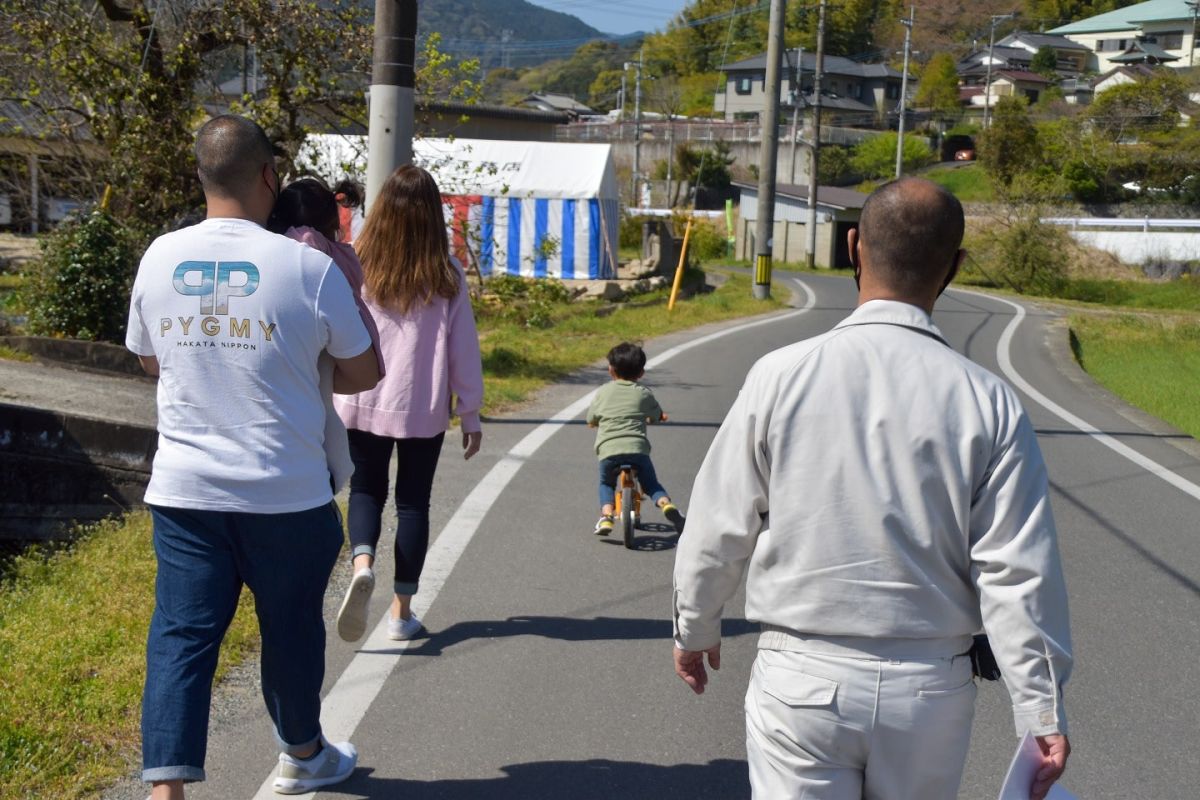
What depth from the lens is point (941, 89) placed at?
86438 mm

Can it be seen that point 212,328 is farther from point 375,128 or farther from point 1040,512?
point 375,128

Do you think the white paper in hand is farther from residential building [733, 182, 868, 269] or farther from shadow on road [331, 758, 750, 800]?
residential building [733, 182, 868, 269]

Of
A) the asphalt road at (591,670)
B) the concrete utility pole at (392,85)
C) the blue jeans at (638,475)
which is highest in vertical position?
the concrete utility pole at (392,85)

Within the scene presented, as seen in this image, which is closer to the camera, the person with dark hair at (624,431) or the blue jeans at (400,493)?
the blue jeans at (400,493)

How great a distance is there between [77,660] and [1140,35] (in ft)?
336

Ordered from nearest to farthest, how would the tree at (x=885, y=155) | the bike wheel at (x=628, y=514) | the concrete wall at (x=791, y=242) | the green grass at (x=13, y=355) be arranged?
the bike wheel at (x=628, y=514) < the green grass at (x=13, y=355) < the concrete wall at (x=791, y=242) < the tree at (x=885, y=155)

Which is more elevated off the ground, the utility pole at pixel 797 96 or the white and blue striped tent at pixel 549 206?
the utility pole at pixel 797 96

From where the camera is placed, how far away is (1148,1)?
100m

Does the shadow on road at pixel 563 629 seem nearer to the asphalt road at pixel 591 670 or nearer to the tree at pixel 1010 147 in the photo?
the asphalt road at pixel 591 670

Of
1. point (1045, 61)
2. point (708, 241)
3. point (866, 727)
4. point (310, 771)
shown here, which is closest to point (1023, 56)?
point (1045, 61)

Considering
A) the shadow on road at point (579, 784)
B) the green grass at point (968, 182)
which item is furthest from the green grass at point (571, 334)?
the green grass at point (968, 182)

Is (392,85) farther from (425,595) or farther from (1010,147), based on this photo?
(1010,147)

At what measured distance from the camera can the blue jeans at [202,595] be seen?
318cm

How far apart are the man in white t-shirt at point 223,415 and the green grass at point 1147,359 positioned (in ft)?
36.3
